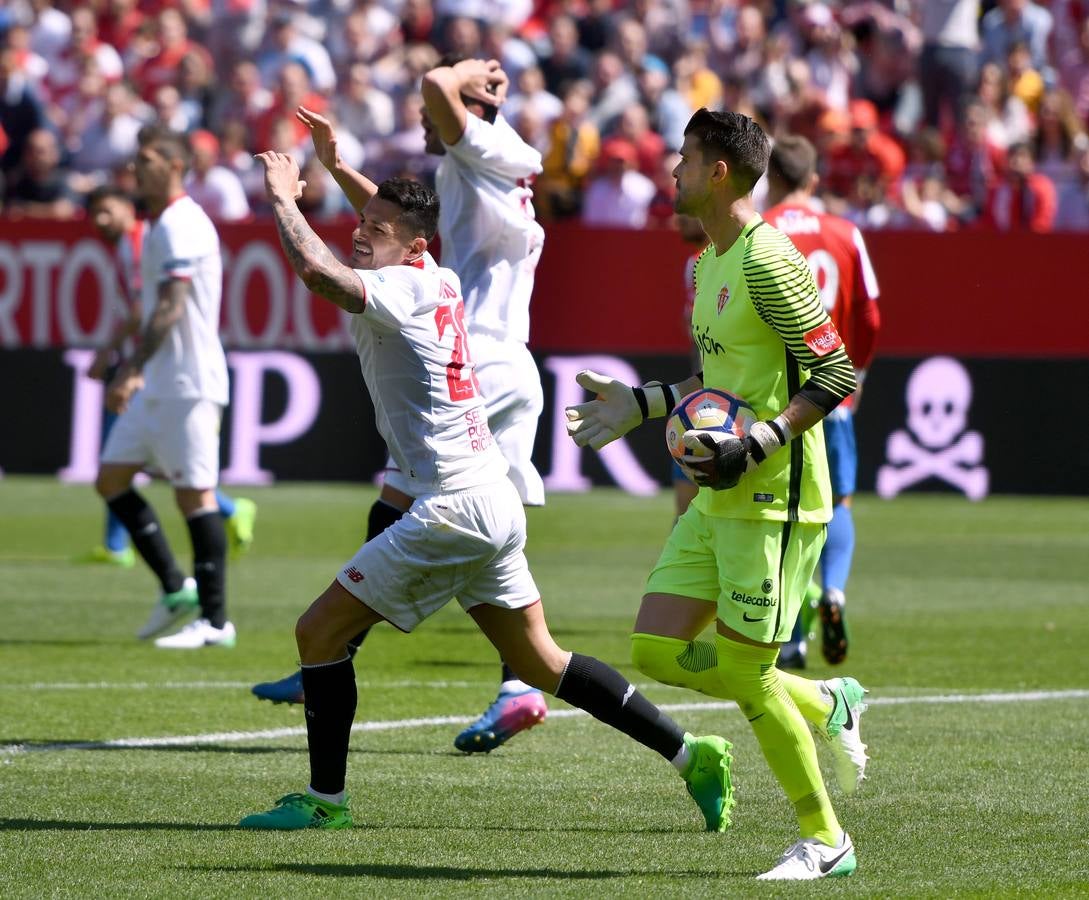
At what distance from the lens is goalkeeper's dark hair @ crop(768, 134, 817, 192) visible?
9.50 meters

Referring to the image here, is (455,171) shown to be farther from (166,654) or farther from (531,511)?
(531,511)

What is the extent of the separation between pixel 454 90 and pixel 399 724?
257 centimetres

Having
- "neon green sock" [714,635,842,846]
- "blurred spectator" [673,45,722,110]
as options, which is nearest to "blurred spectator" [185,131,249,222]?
"blurred spectator" [673,45,722,110]

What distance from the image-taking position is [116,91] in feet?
74.1

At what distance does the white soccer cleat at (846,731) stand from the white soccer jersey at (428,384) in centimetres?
126

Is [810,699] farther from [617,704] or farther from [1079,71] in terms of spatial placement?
[1079,71]

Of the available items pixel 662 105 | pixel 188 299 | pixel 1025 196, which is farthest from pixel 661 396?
pixel 662 105

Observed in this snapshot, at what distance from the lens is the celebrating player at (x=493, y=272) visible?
7.77 meters

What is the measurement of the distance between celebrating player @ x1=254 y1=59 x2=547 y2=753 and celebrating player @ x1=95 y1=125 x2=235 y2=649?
2.45 meters

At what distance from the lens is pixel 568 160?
20516mm

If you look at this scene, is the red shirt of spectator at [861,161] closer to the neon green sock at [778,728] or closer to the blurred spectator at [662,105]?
the blurred spectator at [662,105]

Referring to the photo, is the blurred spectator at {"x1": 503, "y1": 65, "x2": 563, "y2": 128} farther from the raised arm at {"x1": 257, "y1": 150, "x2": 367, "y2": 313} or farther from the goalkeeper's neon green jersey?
the goalkeeper's neon green jersey

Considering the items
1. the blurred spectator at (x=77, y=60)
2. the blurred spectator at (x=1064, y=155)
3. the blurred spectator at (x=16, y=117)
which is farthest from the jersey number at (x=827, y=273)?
the blurred spectator at (x=77, y=60)

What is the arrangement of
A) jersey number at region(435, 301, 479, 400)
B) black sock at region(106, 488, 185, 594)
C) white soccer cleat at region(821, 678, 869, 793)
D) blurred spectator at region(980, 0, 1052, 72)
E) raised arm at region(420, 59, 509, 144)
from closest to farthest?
white soccer cleat at region(821, 678, 869, 793)
jersey number at region(435, 301, 479, 400)
raised arm at region(420, 59, 509, 144)
black sock at region(106, 488, 185, 594)
blurred spectator at region(980, 0, 1052, 72)
